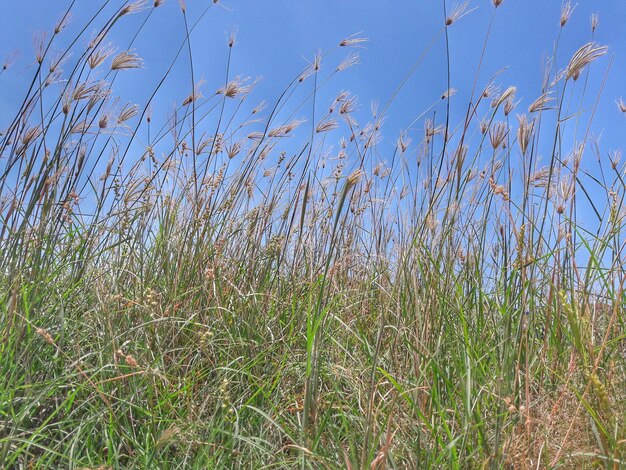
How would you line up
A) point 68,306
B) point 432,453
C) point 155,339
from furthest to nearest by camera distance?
point 68,306 → point 155,339 → point 432,453

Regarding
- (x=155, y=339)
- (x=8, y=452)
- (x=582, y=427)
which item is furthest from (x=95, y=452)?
(x=582, y=427)

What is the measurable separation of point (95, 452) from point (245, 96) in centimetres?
177

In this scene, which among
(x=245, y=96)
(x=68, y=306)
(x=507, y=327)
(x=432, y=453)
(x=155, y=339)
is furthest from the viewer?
(x=245, y=96)

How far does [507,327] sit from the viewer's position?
158cm

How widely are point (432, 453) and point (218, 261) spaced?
1.36 meters

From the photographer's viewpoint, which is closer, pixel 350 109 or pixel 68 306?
pixel 68 306

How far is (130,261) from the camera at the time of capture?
267cm

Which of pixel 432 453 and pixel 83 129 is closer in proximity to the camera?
pixel 432 453

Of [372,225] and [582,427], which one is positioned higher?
[372,225]

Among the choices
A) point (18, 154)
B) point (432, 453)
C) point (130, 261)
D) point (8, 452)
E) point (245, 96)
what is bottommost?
point (8, 452)

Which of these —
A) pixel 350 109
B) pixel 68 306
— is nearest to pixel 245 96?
pixel 350 109

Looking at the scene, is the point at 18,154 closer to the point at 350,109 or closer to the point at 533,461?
the point at 350,109

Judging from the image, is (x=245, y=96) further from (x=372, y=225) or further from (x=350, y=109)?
(x=372, y=225)

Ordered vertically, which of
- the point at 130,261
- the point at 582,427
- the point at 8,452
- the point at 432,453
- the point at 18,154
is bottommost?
the point at 8,452
